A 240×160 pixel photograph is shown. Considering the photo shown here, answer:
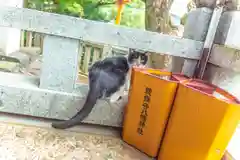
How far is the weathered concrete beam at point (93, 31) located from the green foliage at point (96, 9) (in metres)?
0.54

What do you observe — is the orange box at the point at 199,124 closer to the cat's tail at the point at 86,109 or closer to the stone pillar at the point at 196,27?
the stone pillar at the point at 196,27

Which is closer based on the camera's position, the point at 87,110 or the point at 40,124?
the point at 87,110

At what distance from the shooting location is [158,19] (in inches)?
86.7

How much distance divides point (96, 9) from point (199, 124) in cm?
154

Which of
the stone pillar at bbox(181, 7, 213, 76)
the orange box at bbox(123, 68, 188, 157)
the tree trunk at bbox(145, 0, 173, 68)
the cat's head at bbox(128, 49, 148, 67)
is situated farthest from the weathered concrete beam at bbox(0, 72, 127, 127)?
the tree trunk at bbox(145, 0, 173, 68)

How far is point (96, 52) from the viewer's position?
2271 mm

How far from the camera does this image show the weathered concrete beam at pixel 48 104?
1.44 m

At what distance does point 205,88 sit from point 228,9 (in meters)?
0.61

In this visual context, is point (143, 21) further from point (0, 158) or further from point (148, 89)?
point (0, 158)

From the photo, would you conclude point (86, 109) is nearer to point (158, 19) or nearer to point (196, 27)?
point (196, 27)

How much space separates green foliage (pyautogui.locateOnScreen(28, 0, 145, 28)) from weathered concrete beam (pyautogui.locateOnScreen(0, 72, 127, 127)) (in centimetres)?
77

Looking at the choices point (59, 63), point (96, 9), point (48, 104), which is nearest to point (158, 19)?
point (96, 9)

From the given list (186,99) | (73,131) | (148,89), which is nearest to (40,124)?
(73,131)

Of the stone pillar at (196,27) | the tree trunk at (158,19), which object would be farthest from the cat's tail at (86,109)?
the tree trunk at (158,19)
